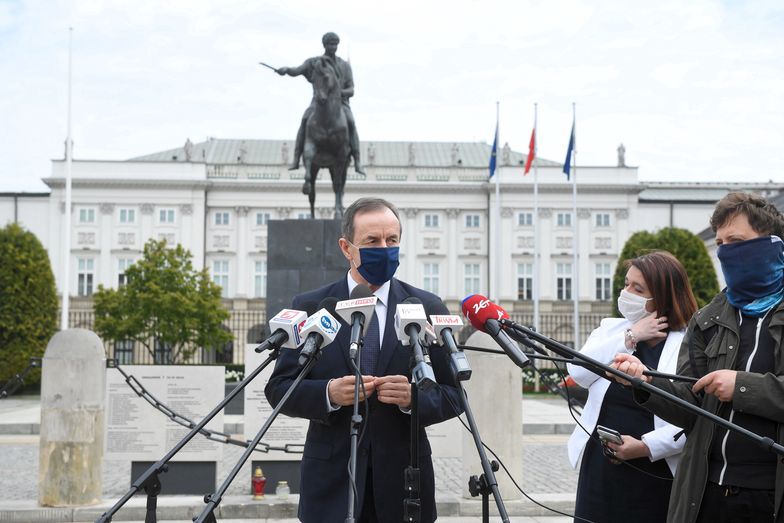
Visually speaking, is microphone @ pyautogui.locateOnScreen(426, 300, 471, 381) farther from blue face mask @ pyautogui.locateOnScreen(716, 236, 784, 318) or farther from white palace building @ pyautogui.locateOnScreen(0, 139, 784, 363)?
white palace building @ pyautogui.locateOnScreen(0, 139, 784, 363)

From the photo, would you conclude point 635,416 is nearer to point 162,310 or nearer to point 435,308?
point 435,308

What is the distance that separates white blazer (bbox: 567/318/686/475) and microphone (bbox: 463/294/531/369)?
3.26 feet

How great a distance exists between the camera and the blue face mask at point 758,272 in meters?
3.25

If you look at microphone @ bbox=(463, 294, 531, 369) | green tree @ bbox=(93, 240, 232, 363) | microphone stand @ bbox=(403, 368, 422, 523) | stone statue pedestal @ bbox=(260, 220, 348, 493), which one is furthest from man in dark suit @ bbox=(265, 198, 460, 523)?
green tree @ bbox=(93, 240, 232, 363)

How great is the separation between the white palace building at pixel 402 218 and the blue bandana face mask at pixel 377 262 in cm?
5996

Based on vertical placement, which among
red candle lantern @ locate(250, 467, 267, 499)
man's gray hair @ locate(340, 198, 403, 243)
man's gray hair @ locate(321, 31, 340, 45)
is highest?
man's gray hair @ locate(321, 31, 340, 45)

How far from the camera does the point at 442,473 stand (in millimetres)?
11680

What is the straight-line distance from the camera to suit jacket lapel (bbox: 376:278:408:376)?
11.0 ft

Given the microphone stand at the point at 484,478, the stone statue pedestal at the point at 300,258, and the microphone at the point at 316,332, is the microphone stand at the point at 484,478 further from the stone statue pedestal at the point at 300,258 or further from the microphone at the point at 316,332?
the stone statue pedestal at the point at 300,258

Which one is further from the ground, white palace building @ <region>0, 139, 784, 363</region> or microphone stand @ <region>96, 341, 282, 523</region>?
Result: white palace building @ <region>0, 139, 784, 363</region>

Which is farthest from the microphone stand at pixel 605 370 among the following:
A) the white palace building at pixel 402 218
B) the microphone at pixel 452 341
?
the white palace building at pixel 402 218

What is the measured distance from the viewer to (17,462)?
1259 cm

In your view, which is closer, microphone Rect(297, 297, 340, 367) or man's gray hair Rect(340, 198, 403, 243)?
microphone Rect(297, 297, 340, 367)

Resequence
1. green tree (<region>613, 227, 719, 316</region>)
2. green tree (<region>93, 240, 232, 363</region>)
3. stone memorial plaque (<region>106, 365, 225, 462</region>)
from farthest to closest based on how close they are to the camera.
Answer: green tree (<region>93, 240, 232, 363</region>)
green tree (<region>613, 227, 719, 316</region>)
stone memorial plaque (<region>106, 365, 225, 462</region>)
